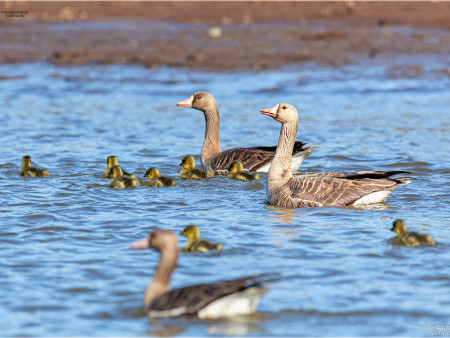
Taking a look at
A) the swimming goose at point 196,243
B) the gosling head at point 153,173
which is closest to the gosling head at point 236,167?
the gosling head at point 153,173

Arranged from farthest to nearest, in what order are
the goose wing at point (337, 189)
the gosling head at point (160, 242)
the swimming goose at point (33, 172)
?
A: the swimming goose at point (33, 172)
the goose wing at point (337, 189)
the gosling head at point (160, 242)

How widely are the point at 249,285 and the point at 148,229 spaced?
11.0 ft

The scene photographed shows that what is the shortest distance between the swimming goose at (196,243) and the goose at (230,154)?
427cm

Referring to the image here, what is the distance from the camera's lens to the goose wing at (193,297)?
6242 millimetres

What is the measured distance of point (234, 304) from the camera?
6.40 metres

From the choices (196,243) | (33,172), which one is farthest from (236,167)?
(196,243)

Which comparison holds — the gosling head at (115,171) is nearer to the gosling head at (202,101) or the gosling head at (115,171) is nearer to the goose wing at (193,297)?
the gosling head at (202,101)

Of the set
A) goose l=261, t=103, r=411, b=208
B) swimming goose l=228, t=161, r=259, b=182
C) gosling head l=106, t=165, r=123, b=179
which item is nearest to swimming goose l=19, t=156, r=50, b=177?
gosling head l=106, t=165, r=123, b=179

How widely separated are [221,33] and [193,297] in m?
Result: 25.6

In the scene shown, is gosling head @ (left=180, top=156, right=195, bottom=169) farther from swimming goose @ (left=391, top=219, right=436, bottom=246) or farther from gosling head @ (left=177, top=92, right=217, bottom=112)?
swimming goose @ (left=391, top=219, right=436, bottom=246)

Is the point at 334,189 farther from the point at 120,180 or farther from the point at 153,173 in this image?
the point at 120,180

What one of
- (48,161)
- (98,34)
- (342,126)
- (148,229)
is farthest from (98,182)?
(98,34)

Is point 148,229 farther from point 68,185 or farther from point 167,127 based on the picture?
point 167,127

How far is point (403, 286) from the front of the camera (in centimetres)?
732
